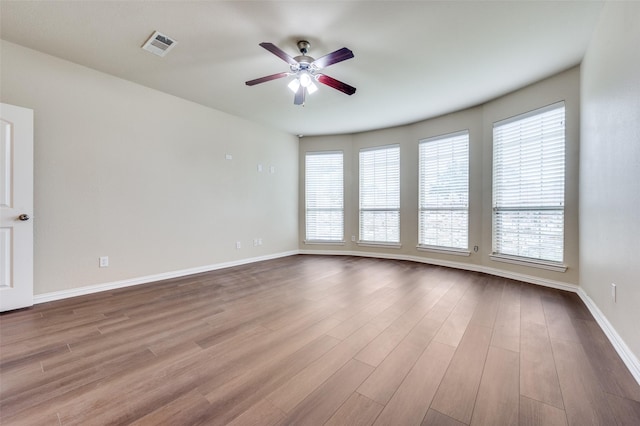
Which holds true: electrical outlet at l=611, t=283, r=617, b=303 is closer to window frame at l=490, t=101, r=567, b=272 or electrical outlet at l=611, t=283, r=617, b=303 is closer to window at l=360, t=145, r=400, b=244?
window frame at l=490, t=101, r=567, b=272

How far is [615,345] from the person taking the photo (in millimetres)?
1885

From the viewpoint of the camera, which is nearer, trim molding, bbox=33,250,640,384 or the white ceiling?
trim molding, bbox=33,250,640,384

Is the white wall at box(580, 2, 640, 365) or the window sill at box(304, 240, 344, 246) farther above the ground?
the white wall at box(580, 2, 640, 365)

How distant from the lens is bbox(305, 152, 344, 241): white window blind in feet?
19.3

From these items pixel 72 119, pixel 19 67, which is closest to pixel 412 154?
pixel 72 119

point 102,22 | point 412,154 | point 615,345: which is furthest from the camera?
point 412,154

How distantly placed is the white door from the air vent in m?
1.39

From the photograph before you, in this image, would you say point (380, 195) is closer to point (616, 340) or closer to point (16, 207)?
point (616, 340)

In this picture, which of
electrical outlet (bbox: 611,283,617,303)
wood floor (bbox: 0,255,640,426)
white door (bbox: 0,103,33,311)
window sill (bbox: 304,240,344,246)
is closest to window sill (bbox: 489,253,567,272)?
wood floor (bbox: 0,255,640,426)

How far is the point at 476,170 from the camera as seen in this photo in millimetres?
4254

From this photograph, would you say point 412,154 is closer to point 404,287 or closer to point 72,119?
point 404,287

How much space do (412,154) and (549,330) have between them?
361cm

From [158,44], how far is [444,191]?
457 centimetres

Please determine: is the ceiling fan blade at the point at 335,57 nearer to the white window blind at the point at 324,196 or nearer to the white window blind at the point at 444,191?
the white window blind at the point at 444,191
